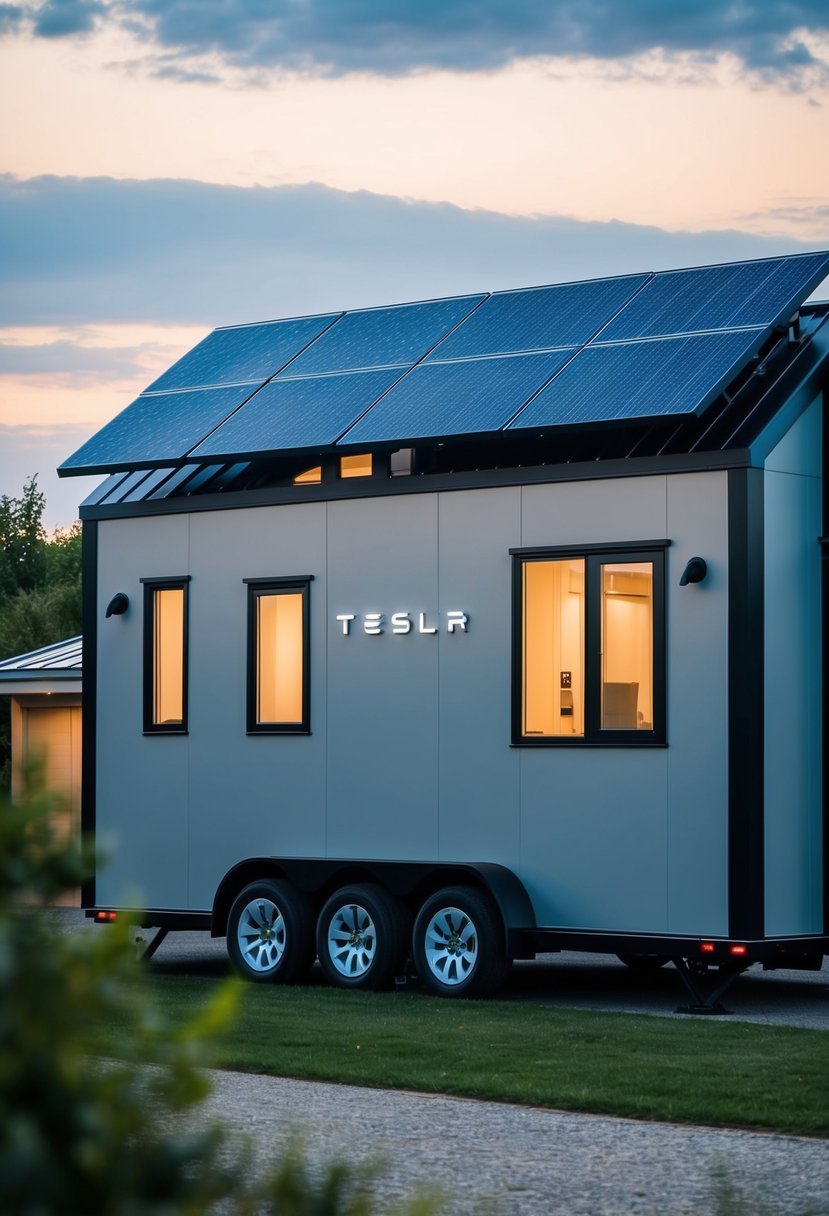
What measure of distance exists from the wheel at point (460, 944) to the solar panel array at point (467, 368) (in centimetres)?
342

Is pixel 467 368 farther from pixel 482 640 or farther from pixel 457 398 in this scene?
pixel 482 640

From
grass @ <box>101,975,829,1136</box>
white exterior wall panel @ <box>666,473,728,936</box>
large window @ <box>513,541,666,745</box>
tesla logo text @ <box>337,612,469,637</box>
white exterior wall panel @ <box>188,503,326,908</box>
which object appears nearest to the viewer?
grass @ <box>101,975,829,1136</box>

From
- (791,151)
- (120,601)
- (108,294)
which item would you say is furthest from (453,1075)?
(108,294)

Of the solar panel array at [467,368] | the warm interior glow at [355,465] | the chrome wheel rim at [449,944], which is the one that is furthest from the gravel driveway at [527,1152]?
the warm interior glow at [355,465]

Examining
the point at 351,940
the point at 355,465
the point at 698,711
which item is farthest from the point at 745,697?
the point at 355,465

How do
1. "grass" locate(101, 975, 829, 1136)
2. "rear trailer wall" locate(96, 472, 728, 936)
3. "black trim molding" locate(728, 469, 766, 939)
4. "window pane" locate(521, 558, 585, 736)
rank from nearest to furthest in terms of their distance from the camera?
"grass" locate(101, 975, 829, 1136) < "black trim molding" locate(728, 469, 766, 939) < "rear trailer wall" locate(96, 472, 728, 936) < "window pane" locate(521, 558, 585, 736)

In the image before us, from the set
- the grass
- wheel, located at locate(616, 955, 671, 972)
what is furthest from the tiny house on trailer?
wheel, located at locate(616, 955, 671, 972)

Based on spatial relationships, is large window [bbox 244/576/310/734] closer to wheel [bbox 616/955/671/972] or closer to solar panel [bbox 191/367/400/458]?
solar panel [bbox 191/367/400/458]

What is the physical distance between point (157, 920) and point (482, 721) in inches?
141

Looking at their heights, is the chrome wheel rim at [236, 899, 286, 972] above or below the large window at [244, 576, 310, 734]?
below

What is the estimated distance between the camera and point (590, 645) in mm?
14039

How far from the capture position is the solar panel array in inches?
554

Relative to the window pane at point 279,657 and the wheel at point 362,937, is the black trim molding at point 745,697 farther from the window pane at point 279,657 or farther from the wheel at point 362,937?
the window pane at point 279,657

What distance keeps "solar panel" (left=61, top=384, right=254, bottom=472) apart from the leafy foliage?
47.3 ft
